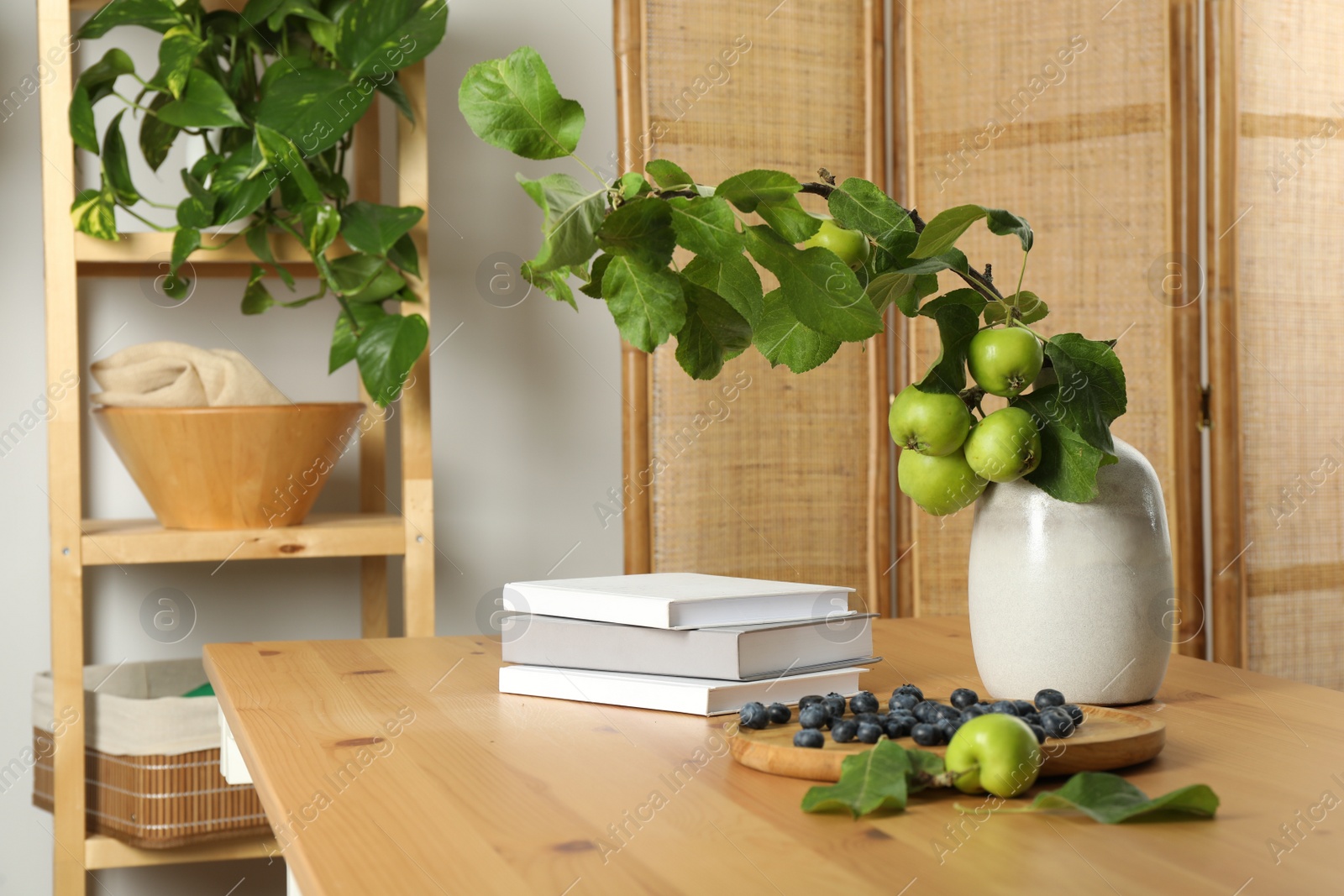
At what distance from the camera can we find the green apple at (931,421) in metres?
0.79

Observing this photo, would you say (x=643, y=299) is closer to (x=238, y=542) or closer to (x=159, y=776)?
(x=238, y=542)

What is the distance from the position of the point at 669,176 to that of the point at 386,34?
3.68 ft

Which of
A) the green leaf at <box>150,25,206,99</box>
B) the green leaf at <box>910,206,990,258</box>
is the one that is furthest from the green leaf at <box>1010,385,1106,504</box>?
the green leaf at <box>150,25,206,99</box>

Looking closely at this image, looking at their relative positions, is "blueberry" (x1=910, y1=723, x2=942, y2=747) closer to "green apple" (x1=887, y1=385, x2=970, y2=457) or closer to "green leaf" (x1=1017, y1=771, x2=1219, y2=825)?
"green leaf" (x1=1017, y1=771, x2=1219, y2=825)

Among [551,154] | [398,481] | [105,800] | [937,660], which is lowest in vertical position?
[105,800]

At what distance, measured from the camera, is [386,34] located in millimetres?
1666

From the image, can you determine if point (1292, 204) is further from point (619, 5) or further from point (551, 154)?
point (551, 154)

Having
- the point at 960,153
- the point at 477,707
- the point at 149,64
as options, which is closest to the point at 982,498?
the point at 477,707

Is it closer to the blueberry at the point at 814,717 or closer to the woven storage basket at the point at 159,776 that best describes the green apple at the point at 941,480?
the blueberry at the point at 814,717

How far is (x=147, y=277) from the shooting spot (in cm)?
191

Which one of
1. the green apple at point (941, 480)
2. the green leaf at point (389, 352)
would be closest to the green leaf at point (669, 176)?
the green apple at point (941, 480)

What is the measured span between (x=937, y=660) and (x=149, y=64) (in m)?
1.55

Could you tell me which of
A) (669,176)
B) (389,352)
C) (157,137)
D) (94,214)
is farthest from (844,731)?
(157,137)

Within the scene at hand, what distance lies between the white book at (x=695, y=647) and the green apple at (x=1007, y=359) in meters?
0.22
